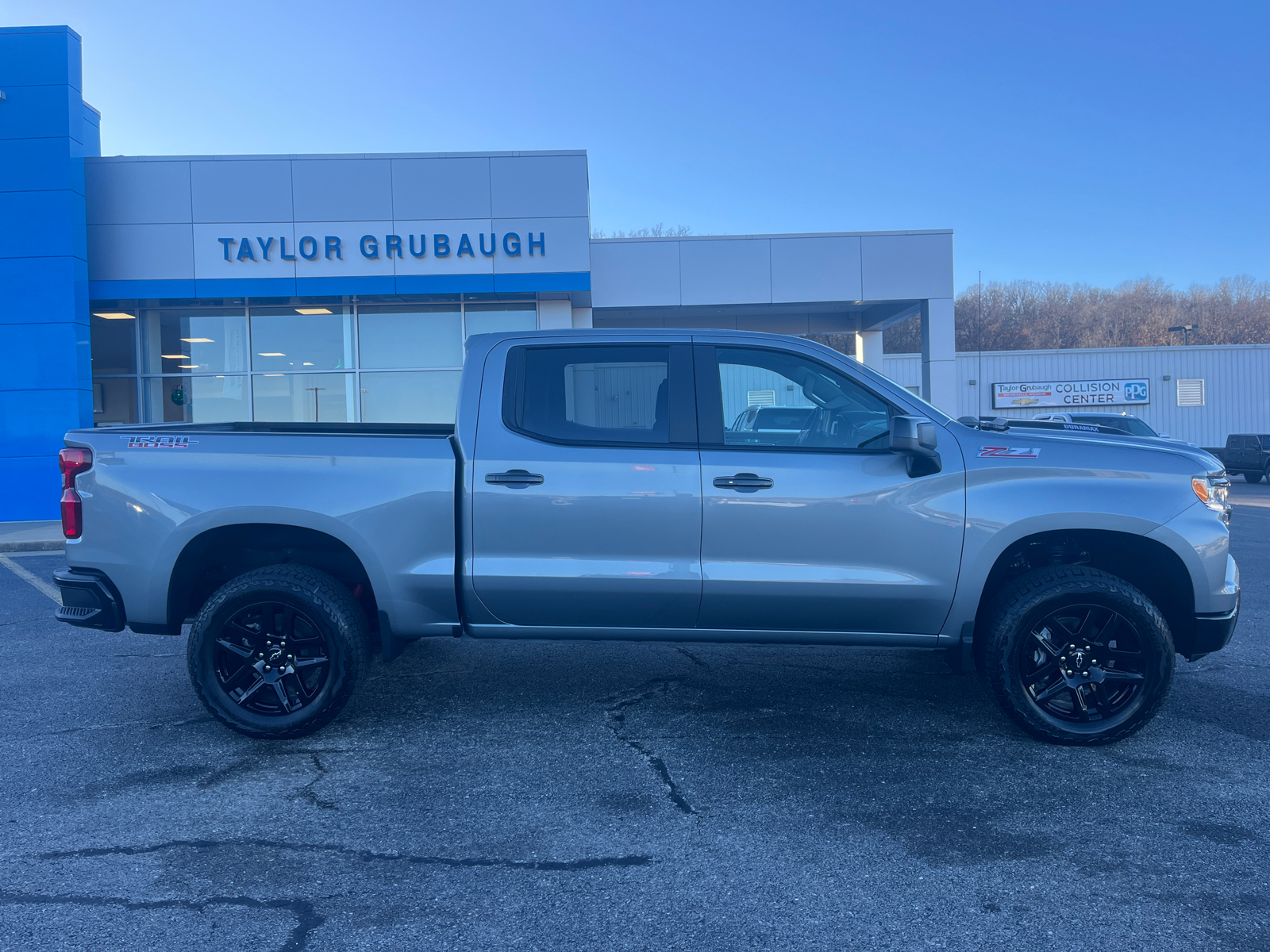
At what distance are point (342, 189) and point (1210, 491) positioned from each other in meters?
15.5

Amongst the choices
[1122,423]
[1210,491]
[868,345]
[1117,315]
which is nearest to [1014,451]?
[1210,491]

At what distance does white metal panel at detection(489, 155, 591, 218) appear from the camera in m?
16.7

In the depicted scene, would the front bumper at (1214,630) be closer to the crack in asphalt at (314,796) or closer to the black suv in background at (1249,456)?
the crack in asphalt at (314,796)

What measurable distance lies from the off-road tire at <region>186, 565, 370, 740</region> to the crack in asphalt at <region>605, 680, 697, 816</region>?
4.35ft

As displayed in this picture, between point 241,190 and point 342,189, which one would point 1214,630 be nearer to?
point 342,189

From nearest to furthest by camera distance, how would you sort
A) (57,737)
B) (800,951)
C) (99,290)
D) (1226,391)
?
1. (800,951)
2. (57,737)
3. (99,290)
4. (1226,391)

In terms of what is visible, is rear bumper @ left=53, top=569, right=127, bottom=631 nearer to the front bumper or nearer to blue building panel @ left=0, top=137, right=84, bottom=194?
the front bumper

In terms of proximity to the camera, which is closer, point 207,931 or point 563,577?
point 207,931

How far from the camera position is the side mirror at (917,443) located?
412 cm

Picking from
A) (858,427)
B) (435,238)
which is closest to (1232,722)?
(858,427)

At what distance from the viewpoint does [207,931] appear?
2805 millimetres

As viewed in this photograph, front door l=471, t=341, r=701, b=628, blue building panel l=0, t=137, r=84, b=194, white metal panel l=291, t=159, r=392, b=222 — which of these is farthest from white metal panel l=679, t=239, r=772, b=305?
front door l=471, t=341, r=701, b=628

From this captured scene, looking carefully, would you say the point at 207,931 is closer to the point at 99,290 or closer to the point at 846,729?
the point at 846,729

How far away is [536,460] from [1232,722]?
385cm
